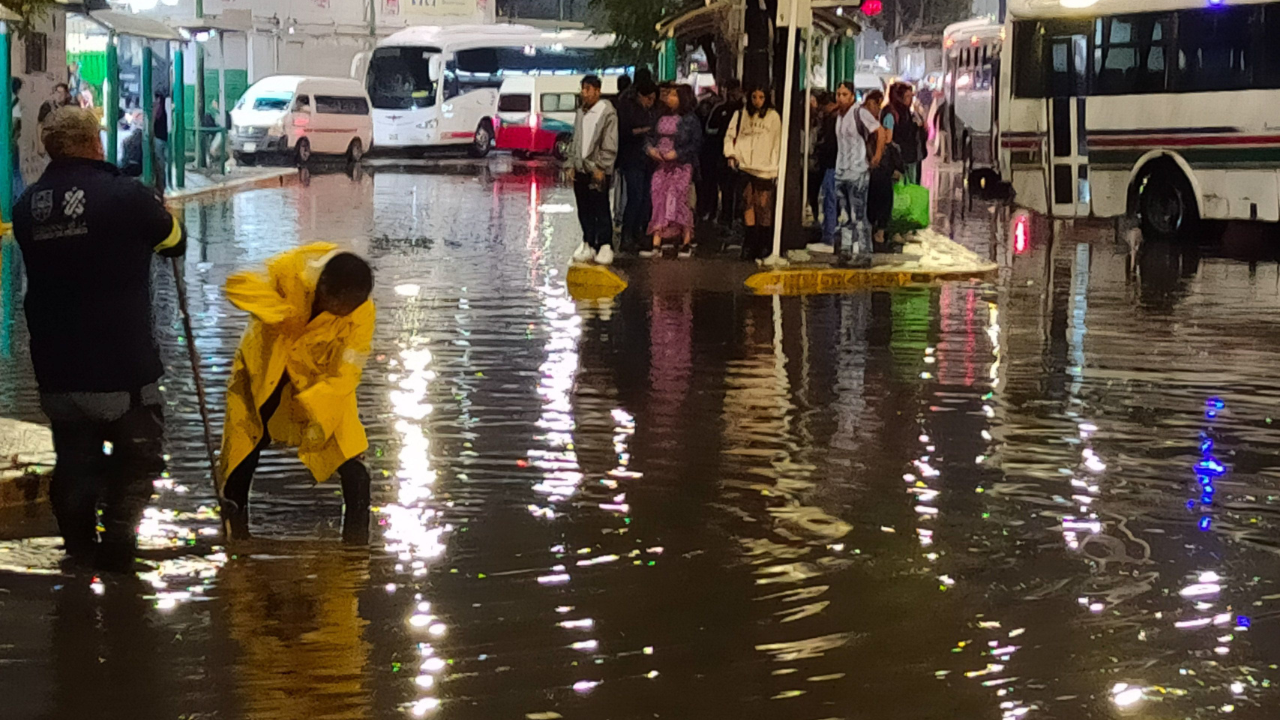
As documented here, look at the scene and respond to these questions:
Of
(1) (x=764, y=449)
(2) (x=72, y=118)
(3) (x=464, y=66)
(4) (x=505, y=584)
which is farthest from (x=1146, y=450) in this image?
(3) (x=464, y=66)

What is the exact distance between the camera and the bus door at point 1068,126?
25.0 metres

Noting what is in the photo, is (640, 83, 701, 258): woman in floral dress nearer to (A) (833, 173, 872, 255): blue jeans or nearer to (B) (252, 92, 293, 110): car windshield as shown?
(A) (833, 173, 872, 255): blue jeans

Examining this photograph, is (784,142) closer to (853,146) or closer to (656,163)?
(853,146)

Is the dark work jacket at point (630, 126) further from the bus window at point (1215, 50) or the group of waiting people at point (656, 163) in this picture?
the bus window at point (1215, 50)

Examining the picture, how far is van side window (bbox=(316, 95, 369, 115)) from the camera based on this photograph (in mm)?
44344

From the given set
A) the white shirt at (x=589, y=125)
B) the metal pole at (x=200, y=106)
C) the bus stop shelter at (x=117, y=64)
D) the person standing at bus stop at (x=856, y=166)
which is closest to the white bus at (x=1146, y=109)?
the person standing at bus stop at (x=856, y=166)

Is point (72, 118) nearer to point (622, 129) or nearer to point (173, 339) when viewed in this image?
point (173, 339)

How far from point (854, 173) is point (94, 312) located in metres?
12.6

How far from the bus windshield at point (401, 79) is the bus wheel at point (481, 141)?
77.8 inches

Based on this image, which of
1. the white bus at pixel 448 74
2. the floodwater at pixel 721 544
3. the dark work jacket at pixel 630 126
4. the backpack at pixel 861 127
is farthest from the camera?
the white bus at pixel 448 74

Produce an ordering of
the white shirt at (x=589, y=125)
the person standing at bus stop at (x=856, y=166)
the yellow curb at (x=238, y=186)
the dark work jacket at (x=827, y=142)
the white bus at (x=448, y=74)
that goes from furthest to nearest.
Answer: the white bus at (x=448, y=74) < the yellow curb at (x=238, y=186) < the dark work jacket at (x=827, y=142) < the person standing at bus stop at (x=856, y=166) < the white shirt at (x=589, y=125)

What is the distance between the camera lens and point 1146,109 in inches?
949

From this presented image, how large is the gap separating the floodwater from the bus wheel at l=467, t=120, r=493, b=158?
38623mm

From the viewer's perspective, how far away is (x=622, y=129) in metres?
18.7
